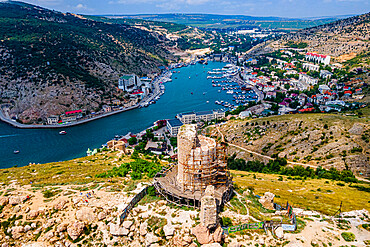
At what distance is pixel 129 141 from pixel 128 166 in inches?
1368

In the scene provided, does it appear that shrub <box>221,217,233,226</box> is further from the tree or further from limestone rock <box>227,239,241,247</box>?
the tree

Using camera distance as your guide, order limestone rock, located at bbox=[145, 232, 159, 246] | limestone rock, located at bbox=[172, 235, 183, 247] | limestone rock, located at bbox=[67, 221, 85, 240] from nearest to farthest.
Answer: limestone rock, located at bbox=[172, 235, 183, 247] < limestone rock, located at bbox=[145, 232, 159, 246] < limestone rock, located at bbox=[67, 221, 85, 240]

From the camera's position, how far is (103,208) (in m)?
24.3

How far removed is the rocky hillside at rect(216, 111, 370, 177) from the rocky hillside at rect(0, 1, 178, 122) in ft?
213

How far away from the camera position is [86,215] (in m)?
23.4

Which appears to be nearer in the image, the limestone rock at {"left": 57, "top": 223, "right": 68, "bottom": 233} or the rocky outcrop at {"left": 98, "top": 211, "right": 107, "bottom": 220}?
the limestone rock at {"left": 57, "top": 223, "right": 68, "bottom": 233}

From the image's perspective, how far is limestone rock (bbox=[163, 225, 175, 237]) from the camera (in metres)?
21.4

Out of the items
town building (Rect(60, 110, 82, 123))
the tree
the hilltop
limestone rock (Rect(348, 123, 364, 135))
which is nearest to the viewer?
the hilltop

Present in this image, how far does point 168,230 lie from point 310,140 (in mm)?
46472

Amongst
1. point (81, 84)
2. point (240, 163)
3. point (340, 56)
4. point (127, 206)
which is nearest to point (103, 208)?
point (127, 206)

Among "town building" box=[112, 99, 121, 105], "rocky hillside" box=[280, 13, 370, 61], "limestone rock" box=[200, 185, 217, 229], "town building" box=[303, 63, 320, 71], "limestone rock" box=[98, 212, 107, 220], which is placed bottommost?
"town building" box=[112, 99, 121, 105]

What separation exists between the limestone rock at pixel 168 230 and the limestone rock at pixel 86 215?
7162 millimetres

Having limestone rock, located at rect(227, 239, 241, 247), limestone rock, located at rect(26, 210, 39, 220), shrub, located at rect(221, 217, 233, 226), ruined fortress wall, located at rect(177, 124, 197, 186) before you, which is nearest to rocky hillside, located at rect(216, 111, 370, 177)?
shrub, located at rect(221, 217, 233, 226)

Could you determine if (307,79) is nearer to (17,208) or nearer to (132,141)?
(132,141)
